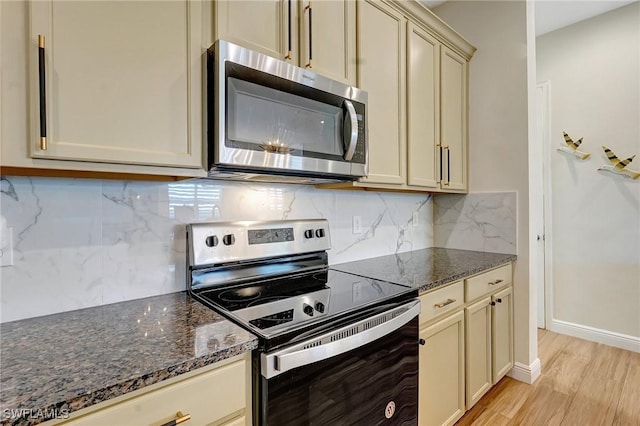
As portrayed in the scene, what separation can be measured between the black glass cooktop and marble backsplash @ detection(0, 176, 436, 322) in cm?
25

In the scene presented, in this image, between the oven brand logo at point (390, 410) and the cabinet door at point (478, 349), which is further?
the cabinet door at point (478, 349)

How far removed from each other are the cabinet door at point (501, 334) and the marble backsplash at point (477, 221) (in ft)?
1.15

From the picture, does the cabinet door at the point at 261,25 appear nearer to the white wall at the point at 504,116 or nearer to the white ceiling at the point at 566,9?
the white wall at the point at 504,116

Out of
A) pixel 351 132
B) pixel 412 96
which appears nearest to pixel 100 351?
pixel 351 132

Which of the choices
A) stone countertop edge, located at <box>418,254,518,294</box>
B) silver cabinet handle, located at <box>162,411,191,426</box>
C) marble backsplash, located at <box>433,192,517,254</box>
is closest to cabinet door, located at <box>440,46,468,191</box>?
marble backsplash, located at <box>433,192,517,254</box>

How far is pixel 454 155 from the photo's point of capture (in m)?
2.31

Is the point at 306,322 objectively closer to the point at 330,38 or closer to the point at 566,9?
the point at 330,38

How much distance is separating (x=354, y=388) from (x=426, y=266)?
3.17 ft

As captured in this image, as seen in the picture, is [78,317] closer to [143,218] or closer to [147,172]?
[143,218]

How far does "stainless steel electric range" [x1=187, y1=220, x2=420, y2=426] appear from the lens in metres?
0.89

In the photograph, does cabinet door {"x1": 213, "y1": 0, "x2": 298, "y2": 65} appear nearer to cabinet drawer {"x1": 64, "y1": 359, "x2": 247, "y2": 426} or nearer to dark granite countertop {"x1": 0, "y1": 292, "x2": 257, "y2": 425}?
dark granite countertop {"x1": 0, "y1": 292, "x2": 257, "y2": 425}

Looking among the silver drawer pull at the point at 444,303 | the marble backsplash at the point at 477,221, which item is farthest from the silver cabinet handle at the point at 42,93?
the marble backsplash at the point at 477,221

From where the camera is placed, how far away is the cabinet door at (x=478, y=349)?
1795mm

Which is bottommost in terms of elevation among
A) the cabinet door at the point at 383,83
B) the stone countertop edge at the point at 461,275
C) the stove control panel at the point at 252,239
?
the stone countertop edge at the point at 461,275
